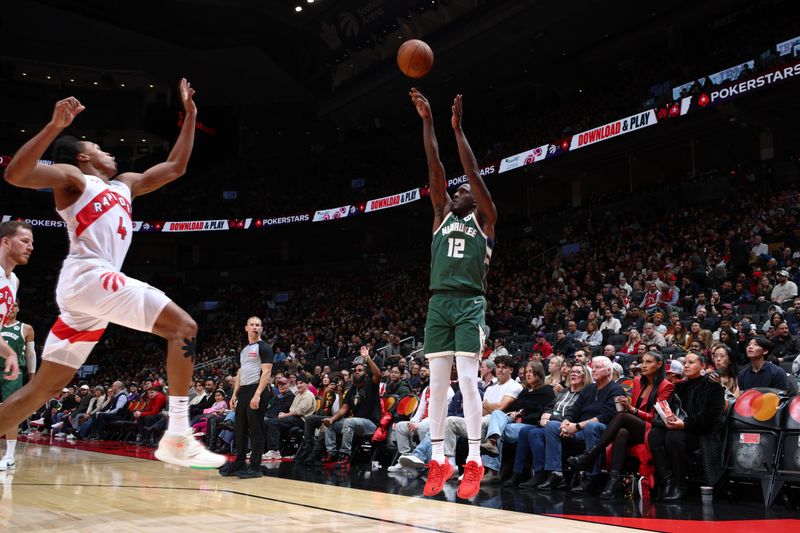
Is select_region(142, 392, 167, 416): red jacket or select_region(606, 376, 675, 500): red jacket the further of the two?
select_region(142, 392, 167, 416): red jacket

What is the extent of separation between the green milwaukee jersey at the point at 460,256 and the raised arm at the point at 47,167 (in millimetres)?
2297

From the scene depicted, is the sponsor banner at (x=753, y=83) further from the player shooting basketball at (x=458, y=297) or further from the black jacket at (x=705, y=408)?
the player shooting basketball at (x=458, y=297)

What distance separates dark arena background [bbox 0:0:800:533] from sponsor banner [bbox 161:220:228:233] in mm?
98

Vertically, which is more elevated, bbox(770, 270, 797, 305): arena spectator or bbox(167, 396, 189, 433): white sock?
bbox(770, 270, 797, 305): arena spectator

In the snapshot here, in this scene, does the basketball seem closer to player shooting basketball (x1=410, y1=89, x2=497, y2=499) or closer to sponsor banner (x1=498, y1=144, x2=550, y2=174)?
player shooting basketball (x1=410, y1=89, x2=497, y2=499)

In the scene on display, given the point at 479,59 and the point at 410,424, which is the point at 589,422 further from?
the point at 479,59

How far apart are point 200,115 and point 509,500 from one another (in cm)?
2807

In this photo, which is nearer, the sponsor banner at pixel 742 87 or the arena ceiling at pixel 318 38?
the sponsor banner at pixel 742 87

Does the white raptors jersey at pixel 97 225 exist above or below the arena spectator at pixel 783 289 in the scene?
below

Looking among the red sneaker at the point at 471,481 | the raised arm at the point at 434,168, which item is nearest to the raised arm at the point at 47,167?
the raised arm at the point at 434,168

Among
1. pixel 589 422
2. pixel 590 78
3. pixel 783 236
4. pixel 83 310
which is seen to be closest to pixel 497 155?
pixel 590 78

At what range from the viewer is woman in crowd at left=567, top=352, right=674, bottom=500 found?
Result: 5809 millimetres

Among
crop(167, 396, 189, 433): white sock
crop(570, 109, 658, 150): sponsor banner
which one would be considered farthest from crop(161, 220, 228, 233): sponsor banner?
crop(167, 396, 189, 433): white sock

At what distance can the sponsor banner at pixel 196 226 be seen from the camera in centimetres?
2836
